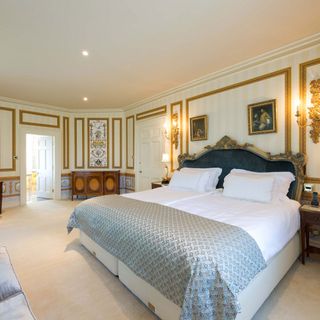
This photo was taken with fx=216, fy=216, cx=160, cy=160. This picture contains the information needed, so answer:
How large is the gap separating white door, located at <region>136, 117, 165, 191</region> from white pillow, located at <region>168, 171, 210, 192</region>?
4.90 feet

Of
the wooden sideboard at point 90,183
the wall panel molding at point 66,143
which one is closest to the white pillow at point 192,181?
the wooden sideboard at point 90,183

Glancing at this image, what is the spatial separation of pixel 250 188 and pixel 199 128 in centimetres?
182

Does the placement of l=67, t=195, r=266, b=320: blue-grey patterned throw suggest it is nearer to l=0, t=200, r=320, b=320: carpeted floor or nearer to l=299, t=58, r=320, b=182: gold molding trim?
l=0, t=200, r=320, b=320: carpeted floor

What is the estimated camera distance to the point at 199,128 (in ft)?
14.0

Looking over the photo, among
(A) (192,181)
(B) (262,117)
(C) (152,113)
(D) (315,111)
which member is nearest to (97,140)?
(C) (152,113)

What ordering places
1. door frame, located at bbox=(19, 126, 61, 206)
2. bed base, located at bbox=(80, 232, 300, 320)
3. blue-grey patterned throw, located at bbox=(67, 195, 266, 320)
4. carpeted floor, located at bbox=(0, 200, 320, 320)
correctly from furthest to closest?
door frame, located at bbox=(19, 126, 61, 206)
carpeted floor, located at bbox=(0, 200, 320, 320)
bed base, located at bbox=(80, 232, 300, 320)
blue-grey patterned throw, located at bbox=(67, 195, 266, 320)

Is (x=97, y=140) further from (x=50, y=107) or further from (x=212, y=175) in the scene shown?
(x=212, y=175)

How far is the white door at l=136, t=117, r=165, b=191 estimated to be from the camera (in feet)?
17.4

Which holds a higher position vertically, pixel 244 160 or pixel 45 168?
pixel 244 160

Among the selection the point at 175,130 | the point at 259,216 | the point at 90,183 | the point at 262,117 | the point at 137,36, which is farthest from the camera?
the point at 90,183

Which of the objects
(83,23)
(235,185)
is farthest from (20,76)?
(235,185)

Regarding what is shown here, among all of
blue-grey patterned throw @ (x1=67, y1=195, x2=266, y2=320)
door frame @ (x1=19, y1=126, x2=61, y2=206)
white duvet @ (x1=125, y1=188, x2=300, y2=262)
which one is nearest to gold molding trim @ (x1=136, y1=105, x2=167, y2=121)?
door frame @ (x1=19, y1=126, x2=61, y2=206)

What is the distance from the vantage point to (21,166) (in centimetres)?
559

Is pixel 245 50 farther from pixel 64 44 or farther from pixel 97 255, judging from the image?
pixel 97 255
